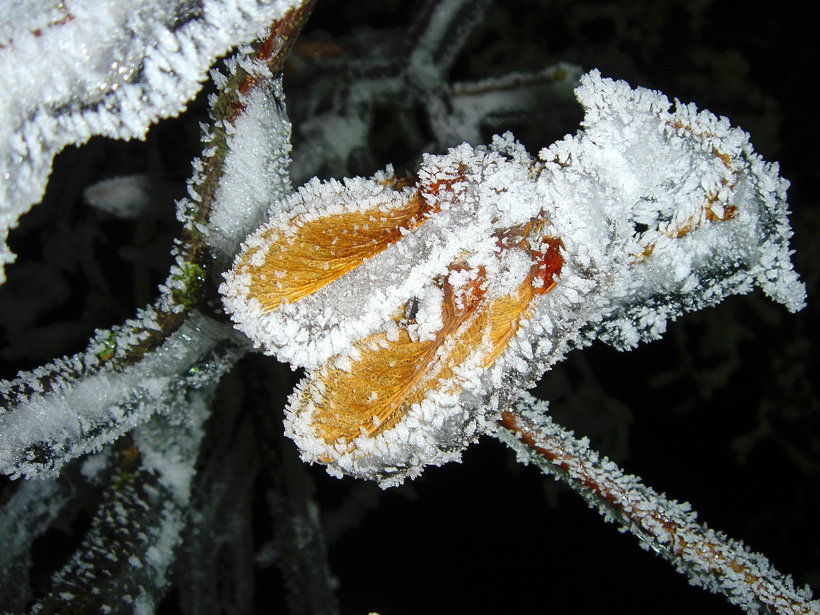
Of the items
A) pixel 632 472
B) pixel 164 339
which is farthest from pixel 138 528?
pixel 632 472

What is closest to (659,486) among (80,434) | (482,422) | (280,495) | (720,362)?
(720,362)

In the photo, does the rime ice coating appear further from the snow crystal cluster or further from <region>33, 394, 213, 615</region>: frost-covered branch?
<region>33, 394, 213, 615</region>: frost-covered branch

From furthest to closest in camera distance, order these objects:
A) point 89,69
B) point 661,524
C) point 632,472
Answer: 1. point 632,472
2. point 661,524
3. point 89,69

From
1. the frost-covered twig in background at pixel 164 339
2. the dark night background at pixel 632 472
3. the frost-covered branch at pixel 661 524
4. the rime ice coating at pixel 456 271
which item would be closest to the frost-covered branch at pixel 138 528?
the frost-covered twig in background at pixel 164 339

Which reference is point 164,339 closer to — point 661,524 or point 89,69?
point 89,69

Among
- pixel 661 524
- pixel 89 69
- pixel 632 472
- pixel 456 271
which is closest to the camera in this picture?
pixel 89 69
